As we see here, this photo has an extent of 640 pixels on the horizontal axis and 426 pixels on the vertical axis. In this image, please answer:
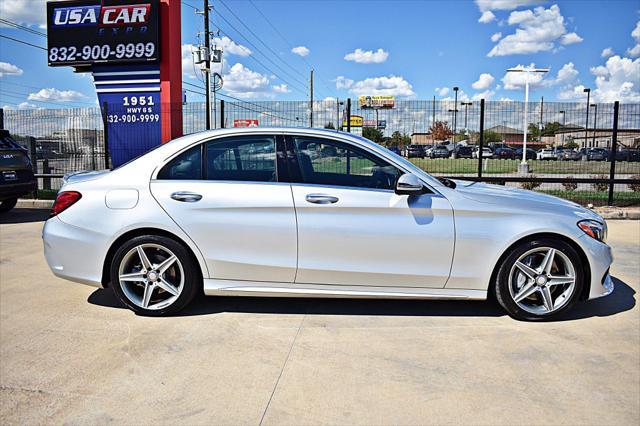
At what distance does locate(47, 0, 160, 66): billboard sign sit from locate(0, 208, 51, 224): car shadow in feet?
11.3

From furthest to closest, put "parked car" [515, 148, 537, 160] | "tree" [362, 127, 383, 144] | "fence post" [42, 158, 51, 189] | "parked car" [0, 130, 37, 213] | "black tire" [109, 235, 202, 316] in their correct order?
"parked car" [515, 148, 537, 160], "fence post" [42, 158, 51, 189], "tree" [362, 127, 383, 144], "parked car" [0, 130, 37, 213], "black tire" [109, 235, 202, 316]

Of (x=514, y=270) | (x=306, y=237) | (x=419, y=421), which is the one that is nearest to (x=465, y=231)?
(x=514, y=270)

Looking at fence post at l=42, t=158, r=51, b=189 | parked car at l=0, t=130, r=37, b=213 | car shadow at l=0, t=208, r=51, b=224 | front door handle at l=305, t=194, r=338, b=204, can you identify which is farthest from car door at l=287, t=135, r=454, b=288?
fence post at l=42, t=158, r=51, b=189

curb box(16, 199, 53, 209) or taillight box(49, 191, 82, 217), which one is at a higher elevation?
taillight box(49, 191, 82, 217)

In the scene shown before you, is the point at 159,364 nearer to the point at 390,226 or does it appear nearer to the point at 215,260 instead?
the point at 215,260

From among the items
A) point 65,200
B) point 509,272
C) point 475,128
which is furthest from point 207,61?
point 509,272

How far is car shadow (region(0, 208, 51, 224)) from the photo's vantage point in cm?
1021

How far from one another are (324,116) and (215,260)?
302 inches

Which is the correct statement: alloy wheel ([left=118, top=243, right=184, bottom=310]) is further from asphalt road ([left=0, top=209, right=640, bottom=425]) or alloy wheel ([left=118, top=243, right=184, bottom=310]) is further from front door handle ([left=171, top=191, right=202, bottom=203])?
front door handle ([left=171, top=191, right=202, bottom=203])

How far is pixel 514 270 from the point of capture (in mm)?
4473

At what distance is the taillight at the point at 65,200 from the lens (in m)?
4.69

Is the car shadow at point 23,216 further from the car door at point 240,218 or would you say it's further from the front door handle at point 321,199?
the front door handle at point 321,199

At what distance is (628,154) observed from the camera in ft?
39.3

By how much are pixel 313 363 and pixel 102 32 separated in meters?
10.7
